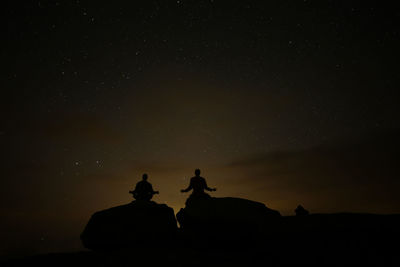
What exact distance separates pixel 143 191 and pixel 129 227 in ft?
7.42

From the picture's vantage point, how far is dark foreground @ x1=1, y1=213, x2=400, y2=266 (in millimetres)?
7273

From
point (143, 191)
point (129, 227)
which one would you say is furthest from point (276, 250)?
point (143, 191)

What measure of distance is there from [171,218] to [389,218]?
8.44 metres

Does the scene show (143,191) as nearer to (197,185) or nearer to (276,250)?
(197,185)

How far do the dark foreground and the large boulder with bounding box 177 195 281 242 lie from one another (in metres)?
0.12

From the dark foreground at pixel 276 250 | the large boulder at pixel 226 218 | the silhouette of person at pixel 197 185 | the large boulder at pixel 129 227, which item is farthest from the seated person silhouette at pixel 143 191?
the dark foreground at pixel 276 250

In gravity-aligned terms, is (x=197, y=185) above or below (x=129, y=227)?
above

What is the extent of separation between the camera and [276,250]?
8.12 metres

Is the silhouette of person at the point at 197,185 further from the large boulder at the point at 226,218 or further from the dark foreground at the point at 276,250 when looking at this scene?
the dark foreground at the point at 276,250

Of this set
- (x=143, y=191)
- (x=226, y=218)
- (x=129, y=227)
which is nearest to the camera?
(x=226, y=218)

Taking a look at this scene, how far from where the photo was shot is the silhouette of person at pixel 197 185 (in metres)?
11.8

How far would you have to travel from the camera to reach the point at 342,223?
9.87 meters

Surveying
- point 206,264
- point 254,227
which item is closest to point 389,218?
point 254,227

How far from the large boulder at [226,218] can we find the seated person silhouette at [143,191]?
6.17ft
